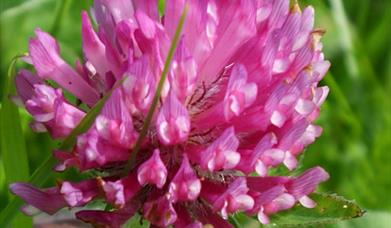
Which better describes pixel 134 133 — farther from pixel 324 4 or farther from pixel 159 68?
pixel 324 4

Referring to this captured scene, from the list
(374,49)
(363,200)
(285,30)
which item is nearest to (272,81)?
(285,30)

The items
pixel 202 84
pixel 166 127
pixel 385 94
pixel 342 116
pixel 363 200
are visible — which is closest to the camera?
pixel 166 127

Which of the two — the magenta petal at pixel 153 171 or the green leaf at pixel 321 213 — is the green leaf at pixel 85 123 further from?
the green leaf at pixel 321 213

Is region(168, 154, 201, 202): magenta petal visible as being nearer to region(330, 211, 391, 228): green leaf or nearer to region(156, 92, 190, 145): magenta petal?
region(156, 92, 190, 145): magenta petal

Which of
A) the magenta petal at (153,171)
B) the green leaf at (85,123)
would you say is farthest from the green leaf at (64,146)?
the magenta petal at (153,171)

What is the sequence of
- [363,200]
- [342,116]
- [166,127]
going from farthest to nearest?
[342,116] → [363,200] → [166,127]

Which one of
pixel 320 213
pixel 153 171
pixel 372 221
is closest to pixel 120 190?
pixel 153 171

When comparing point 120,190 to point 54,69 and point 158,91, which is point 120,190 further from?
point 54,69
